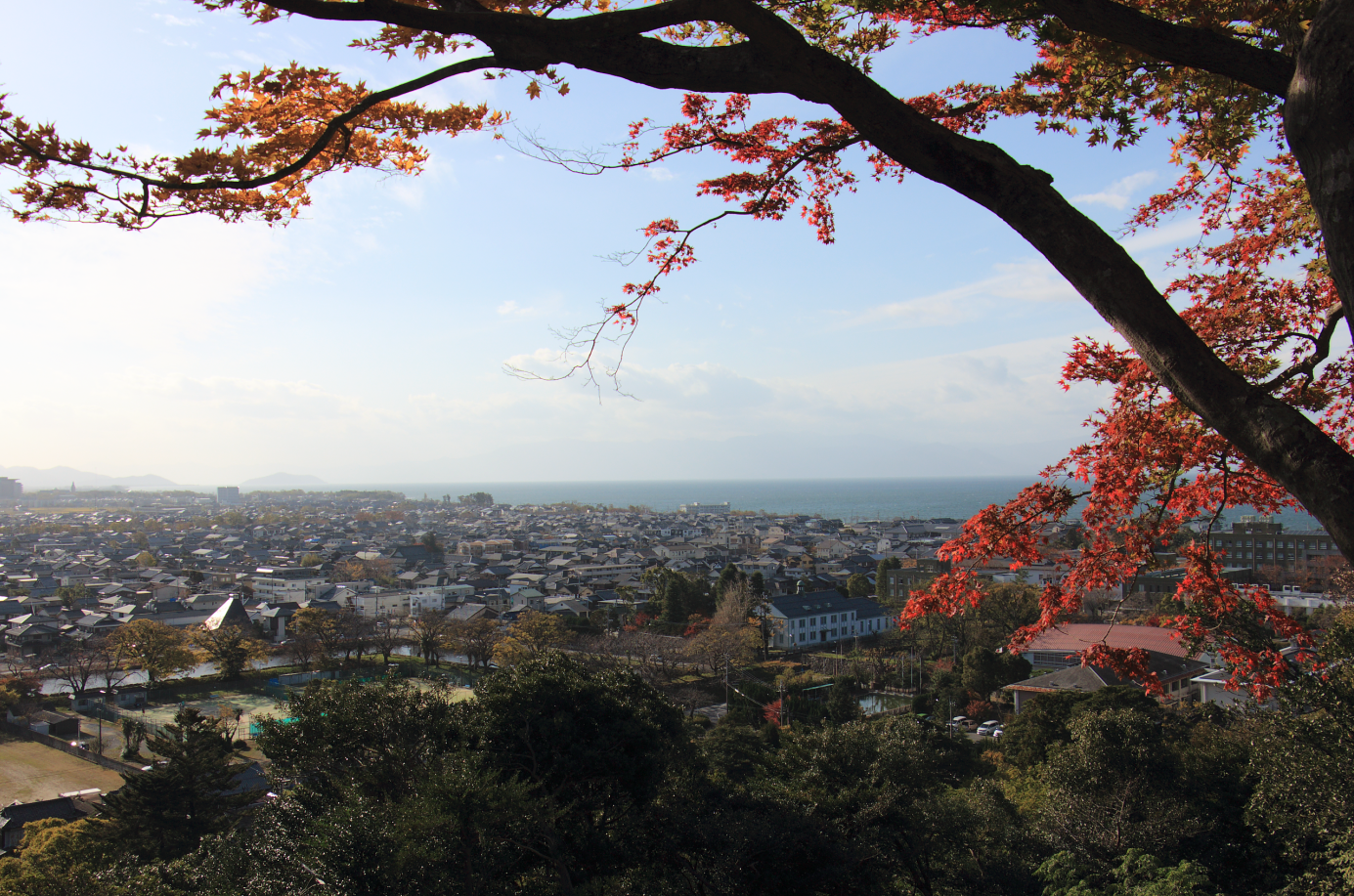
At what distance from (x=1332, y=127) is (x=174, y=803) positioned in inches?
464

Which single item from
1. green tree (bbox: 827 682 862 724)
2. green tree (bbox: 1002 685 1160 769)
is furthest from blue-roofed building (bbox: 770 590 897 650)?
green tree (bbox: 1002 685 1160 769)

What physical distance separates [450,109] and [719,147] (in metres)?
0.97

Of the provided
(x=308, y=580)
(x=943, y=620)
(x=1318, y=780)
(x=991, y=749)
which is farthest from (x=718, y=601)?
(x=308, y=580)

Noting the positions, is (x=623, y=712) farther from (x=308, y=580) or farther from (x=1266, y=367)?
(x=308, y=580)

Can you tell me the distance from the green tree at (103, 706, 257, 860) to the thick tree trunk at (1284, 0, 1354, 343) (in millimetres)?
11219

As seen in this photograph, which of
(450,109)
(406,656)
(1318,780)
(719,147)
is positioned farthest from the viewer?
(406,656)

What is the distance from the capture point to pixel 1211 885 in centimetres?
645

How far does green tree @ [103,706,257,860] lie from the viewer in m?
9.09

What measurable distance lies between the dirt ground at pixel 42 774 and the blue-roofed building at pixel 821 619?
1696 centimetres

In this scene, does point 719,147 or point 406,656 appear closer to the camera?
point 719,147

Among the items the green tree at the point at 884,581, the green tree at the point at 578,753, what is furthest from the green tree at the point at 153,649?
the green tree at the point at 884,581

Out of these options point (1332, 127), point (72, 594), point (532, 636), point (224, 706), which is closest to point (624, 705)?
point (1332, 127)

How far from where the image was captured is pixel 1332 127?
143 cm

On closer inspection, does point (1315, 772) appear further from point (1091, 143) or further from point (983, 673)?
point (983, 673)
